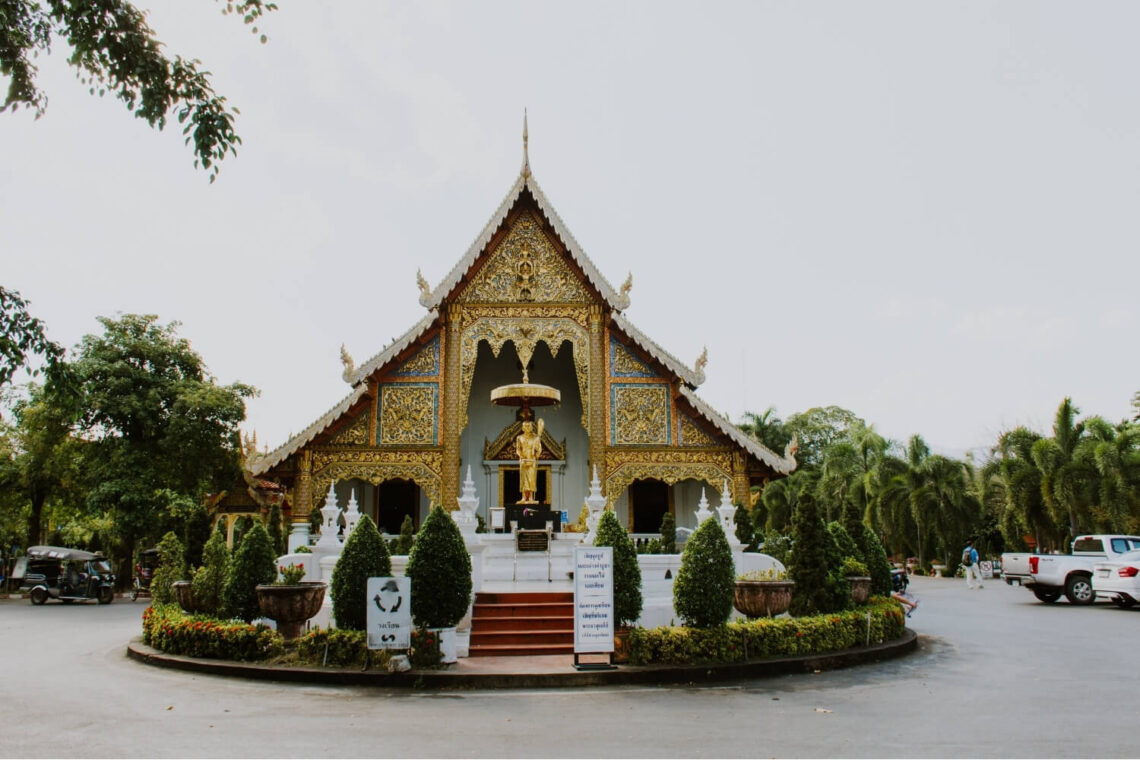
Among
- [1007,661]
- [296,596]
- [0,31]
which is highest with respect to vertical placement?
[0,31]

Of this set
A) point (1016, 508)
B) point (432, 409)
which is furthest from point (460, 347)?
point (1016, 508)

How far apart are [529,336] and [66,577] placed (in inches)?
564

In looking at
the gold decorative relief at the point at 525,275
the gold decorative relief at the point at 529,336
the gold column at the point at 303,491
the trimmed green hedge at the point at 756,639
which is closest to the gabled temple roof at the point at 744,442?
the gold decorative relief at the point at 529,336

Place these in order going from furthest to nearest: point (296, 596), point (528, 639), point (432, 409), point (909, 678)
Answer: point (432, 409)
point (528, 639)
point (296, 596)
point (909, 678)

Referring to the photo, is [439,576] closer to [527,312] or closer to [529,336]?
[529,336]

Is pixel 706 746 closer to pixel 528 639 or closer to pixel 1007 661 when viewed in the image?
pixel 528 639

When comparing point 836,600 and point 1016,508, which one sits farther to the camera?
point 1016,508

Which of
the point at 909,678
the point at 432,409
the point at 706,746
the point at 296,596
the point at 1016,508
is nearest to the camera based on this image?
the point at 706,746

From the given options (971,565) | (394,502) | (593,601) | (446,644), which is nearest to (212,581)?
(446,644)

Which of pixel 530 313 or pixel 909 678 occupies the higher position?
pixel 530 313

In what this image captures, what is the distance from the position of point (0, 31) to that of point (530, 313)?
13346 mm

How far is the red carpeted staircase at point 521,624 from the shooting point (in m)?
10.2

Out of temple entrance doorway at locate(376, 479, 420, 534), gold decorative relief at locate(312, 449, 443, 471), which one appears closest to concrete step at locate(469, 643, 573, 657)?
gold decorative relief at locate(312, 449, 443, 471)

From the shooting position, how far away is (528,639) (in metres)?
10.4
